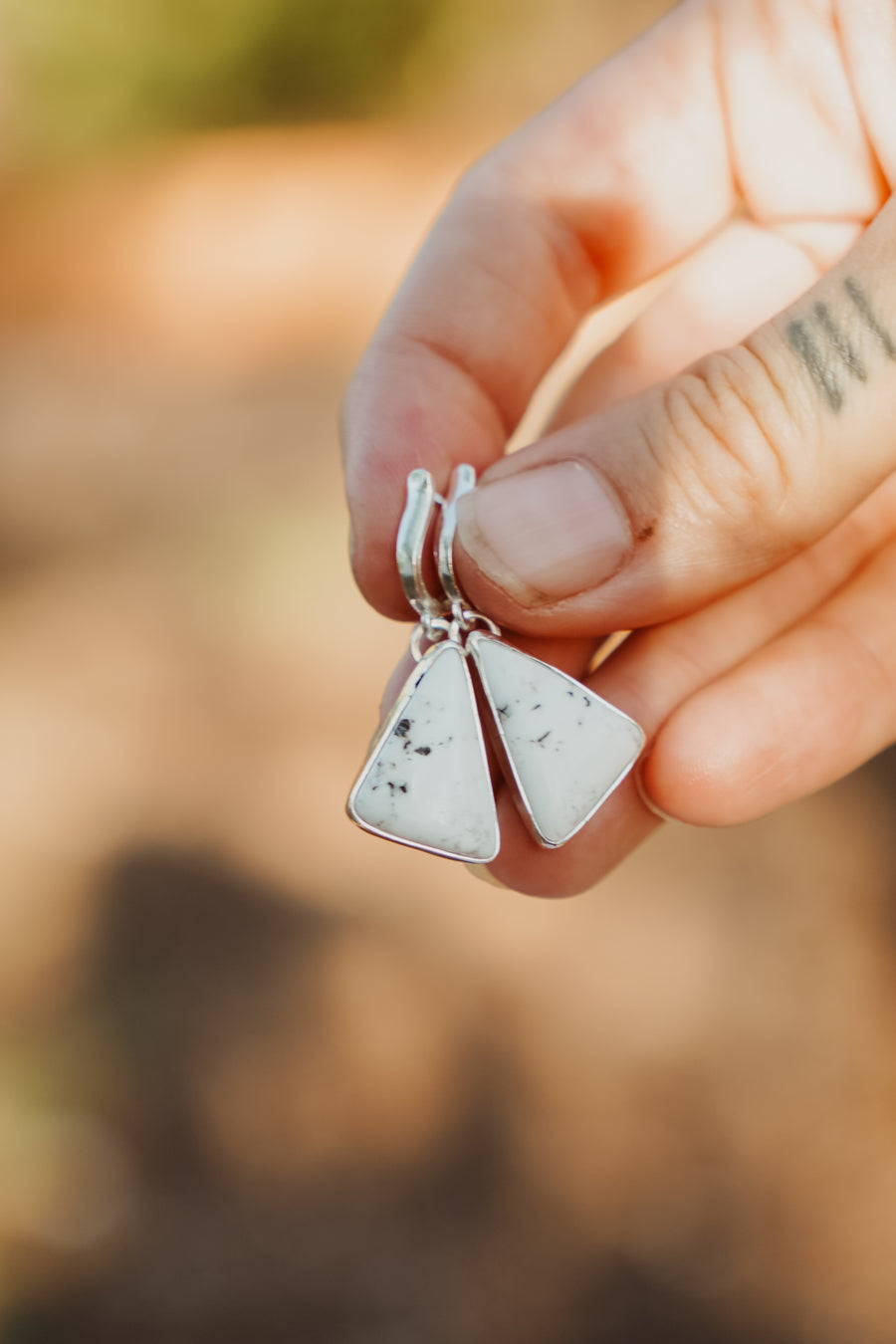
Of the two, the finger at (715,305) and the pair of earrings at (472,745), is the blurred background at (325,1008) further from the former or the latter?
the finger at (715,305)

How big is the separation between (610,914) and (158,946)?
3.17 ft

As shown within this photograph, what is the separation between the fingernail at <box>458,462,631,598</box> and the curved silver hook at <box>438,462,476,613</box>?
29 mm

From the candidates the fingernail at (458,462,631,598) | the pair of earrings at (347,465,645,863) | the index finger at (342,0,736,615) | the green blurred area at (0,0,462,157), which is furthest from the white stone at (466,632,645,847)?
the green blurred area at (0,0,462,157)

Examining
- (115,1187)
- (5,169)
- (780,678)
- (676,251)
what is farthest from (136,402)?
(780,678)

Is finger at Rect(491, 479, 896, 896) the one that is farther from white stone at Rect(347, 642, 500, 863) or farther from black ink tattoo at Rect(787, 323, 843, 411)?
black ink tattoo at Rect(787, 323, 843, 411)

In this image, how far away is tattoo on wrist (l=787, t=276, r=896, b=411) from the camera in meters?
1.25

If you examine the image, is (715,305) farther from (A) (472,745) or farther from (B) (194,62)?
(B) (194,62)

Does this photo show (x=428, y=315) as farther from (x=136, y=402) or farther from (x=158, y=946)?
(x=136, y=402)

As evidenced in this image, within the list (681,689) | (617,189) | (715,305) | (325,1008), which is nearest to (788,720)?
(681,689)

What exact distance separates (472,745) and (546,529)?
275 millimetres

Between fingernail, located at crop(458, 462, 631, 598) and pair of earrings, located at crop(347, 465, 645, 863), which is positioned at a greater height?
fingernail, located at crop(458, 462, 631, 598)

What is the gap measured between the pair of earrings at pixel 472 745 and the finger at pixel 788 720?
135 mm

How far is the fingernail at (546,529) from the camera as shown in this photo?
1263mm

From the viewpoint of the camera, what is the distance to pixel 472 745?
132 cm
